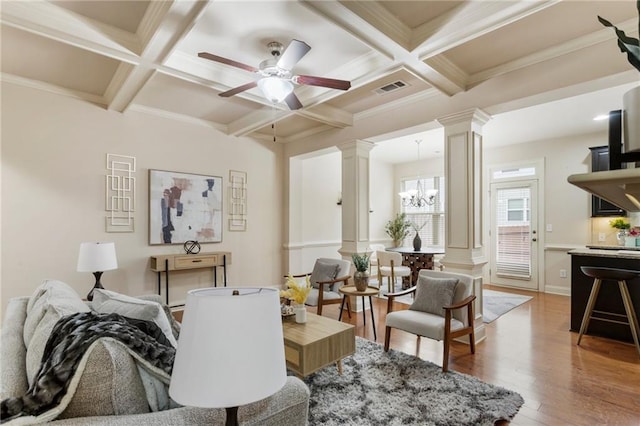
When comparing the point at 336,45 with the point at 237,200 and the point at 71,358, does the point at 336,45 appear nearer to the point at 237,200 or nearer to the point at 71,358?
the point at 71,358

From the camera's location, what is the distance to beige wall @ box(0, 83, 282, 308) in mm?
3520

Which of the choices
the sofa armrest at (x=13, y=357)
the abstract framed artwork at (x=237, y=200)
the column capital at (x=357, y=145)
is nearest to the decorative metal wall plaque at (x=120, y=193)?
the abstract framed artwork at (x=237, y=200)

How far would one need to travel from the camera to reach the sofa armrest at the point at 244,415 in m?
0.92

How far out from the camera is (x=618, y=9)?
2.35 meters

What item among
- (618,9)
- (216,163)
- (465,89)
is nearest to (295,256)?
(216,163)

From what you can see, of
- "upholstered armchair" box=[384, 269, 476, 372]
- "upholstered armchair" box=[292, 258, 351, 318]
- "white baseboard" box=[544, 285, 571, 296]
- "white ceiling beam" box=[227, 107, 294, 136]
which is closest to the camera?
"upholstered armchair" box=[384, 269, 476, 372]

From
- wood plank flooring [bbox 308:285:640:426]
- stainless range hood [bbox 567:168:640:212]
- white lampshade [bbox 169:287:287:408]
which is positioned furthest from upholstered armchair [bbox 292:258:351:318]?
stainless range hood [bbox 567:168:640:212]

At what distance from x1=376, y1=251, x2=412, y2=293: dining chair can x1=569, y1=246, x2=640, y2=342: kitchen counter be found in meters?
2.35

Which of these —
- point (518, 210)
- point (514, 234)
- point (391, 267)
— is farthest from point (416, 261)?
point (518, 210)

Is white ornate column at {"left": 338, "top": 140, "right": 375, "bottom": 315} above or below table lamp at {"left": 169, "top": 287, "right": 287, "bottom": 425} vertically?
above

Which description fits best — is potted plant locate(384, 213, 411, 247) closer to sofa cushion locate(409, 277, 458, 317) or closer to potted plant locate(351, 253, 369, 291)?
potted plant locate(351, 253, 369, 291)

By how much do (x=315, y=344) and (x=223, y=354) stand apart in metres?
1.70

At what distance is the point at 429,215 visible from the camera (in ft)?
25.0

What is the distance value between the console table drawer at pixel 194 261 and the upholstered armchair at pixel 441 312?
2765 millimetres
